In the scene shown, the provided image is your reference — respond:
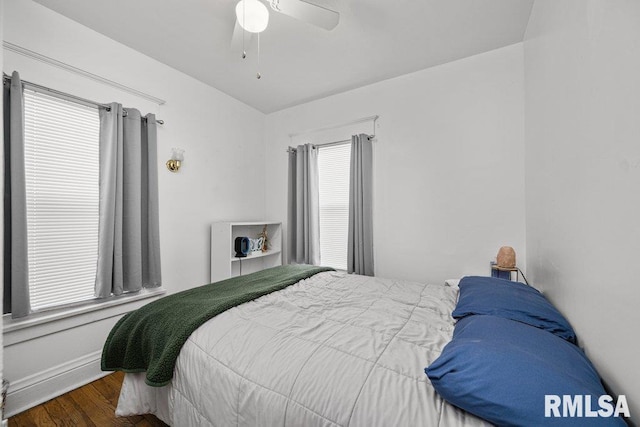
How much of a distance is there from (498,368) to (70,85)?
3008 mm

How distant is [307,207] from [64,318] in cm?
235

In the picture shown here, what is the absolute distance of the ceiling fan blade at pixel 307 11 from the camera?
56.6 inches

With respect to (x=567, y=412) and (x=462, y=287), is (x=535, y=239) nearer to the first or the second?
(x=462, y=287)

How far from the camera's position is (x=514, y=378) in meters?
0.68

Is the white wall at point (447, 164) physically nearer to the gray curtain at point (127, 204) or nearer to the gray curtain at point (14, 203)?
the gray curtain at point (127, 204)

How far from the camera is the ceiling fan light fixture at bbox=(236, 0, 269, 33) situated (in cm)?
153

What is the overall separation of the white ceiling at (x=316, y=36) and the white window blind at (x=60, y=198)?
0.77 m

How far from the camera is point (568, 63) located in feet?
3.82

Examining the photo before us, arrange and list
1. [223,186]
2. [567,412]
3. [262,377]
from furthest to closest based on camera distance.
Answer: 1. [223,186]
2. [262,377]
3. [567,412]

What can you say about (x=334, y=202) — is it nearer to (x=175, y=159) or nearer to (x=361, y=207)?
(x=361, y=207)

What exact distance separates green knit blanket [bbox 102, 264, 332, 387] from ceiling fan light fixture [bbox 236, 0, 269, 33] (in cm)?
171

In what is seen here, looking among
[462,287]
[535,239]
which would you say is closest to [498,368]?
[462,287]

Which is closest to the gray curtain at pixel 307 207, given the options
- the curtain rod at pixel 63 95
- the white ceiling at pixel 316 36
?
the white ceiling at pixel 316 36

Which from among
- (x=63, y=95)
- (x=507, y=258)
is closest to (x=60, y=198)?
(x=63, y=95)
